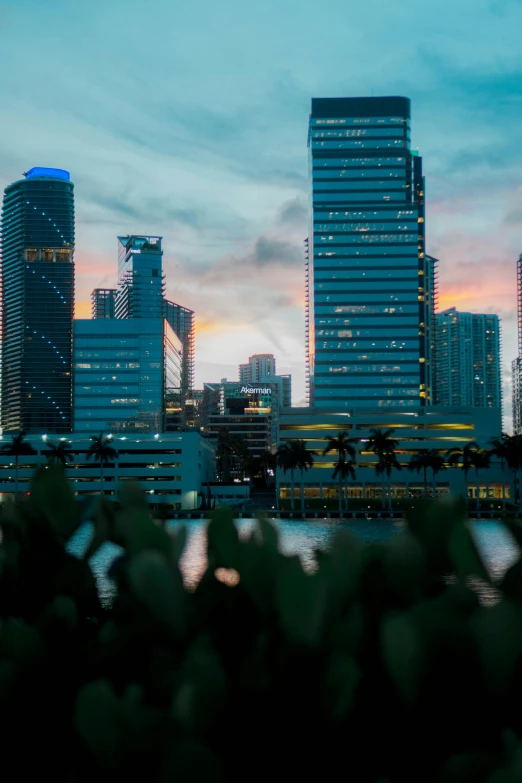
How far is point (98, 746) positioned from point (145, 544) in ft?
4.01

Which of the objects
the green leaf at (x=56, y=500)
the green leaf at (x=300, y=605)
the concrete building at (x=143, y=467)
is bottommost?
the concrete building at (x=143, y=467)

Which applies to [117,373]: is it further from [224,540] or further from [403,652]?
[403,652]

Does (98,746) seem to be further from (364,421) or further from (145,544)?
(364,421)

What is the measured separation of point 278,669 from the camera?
3650 millimetres

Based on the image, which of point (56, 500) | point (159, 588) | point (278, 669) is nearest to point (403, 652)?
point (278, 669)

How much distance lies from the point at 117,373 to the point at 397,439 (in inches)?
2976

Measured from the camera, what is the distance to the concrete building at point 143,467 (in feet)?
380

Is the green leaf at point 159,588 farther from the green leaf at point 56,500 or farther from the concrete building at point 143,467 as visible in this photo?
the concrete building at point 143,467

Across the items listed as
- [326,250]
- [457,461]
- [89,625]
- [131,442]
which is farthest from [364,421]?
[89,625]

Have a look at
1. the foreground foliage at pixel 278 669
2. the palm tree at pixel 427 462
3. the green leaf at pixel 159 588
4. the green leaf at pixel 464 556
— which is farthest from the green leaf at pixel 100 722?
the palm tree at pixel 427 462

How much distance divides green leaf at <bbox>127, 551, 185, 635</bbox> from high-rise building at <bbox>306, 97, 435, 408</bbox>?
507 ft

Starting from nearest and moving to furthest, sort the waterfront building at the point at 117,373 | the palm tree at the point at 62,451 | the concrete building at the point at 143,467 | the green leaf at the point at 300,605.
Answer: the green leaf at the point at 300,605 → the palm tree at the point at 62,451 → the concrete building at the point at 143,467 → the waterfront building at the point at 117,373

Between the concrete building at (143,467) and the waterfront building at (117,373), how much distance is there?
49.1m

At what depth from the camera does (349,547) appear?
12.6 feet
